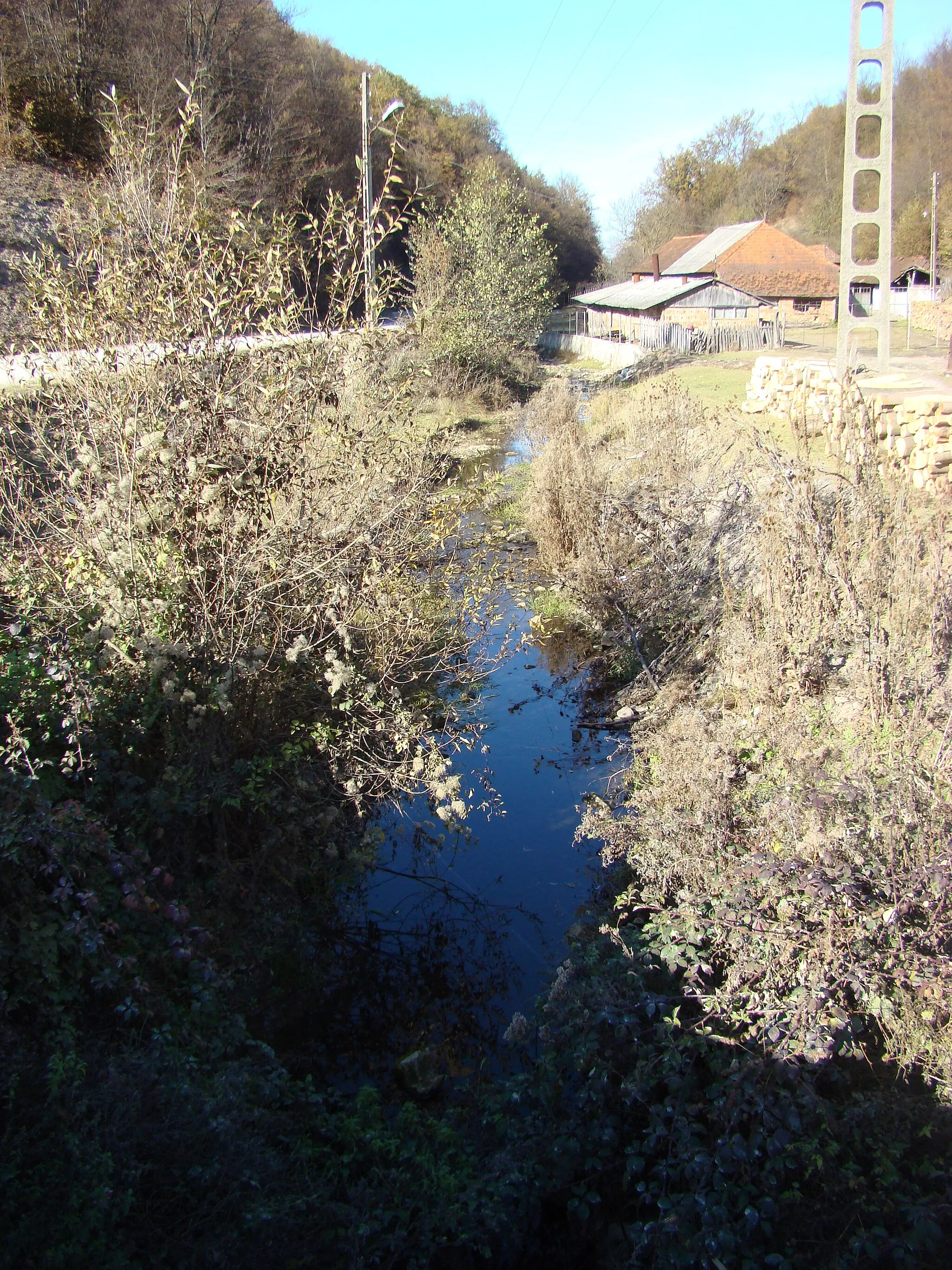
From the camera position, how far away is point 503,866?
250 inches

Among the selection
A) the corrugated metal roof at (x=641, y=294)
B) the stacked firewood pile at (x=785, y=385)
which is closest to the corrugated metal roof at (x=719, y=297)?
the corrugated metal roof at (x=641, y=294)

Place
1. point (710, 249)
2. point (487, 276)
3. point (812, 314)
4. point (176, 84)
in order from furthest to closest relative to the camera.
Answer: point (812, 314)
point (710, 249)
point (487, 276)
point (176, 84)

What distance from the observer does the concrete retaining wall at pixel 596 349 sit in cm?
3147

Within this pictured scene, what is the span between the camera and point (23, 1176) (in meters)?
2.69

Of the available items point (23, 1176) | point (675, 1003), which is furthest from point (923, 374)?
point (23, 1176)

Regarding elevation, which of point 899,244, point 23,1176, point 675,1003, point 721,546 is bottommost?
point 675,1003

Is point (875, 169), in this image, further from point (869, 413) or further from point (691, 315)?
point (691, 315)

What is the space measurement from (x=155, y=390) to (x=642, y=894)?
4164 mm

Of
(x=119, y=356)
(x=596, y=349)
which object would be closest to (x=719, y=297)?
(x=596, y=349)

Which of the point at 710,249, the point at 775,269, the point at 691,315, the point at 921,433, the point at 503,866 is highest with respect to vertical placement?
the point at 710,249

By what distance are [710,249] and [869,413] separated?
40418mm

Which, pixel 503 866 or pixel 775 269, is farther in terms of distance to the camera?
pixel 775 269

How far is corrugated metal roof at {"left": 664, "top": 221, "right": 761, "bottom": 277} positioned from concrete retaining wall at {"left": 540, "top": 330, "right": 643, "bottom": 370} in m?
5.64

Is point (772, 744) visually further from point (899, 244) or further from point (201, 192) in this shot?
point (899, 244)
